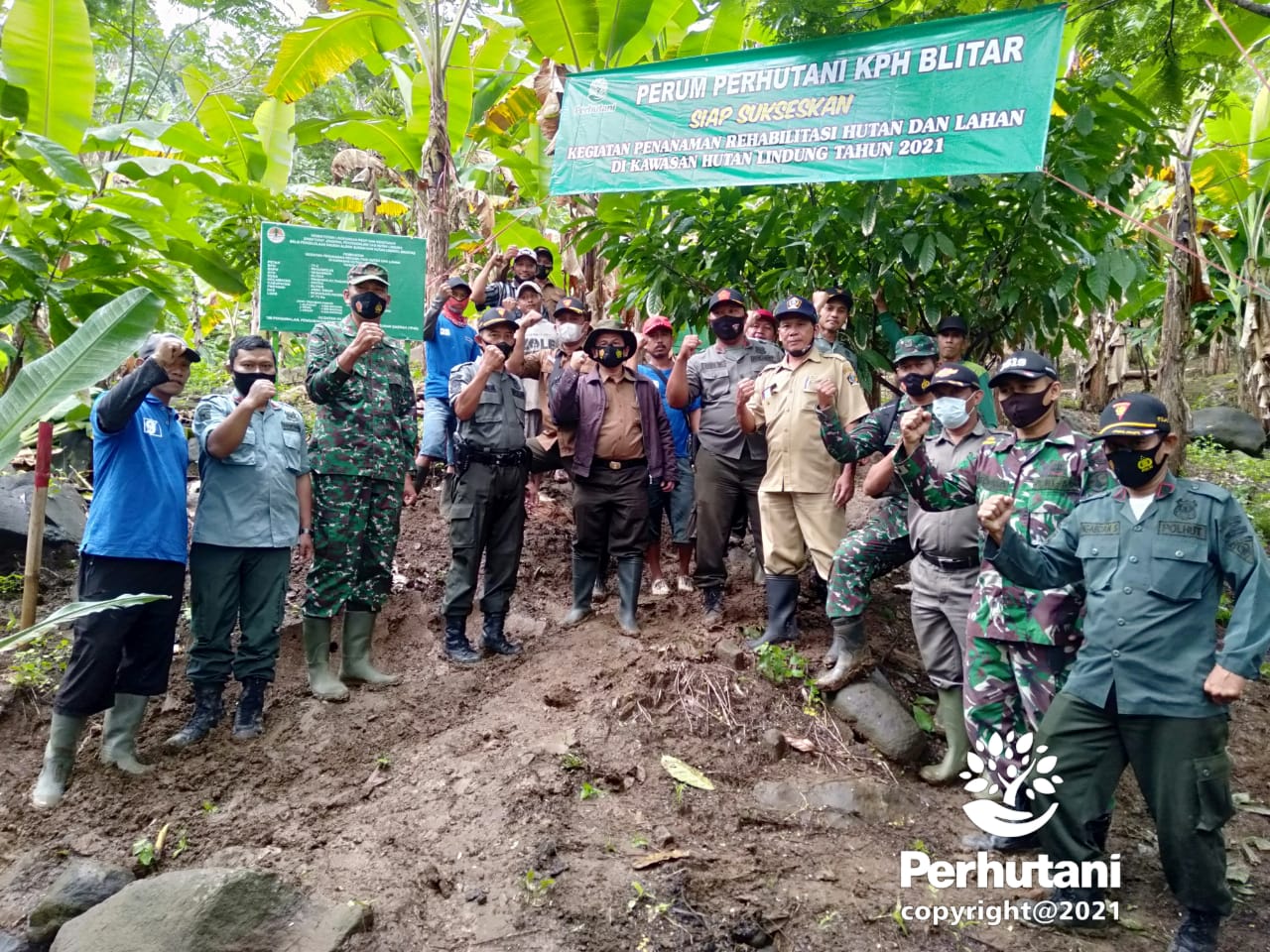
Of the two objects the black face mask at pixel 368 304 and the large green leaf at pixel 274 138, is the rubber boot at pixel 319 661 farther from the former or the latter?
the large green leaf at pixel 274 138

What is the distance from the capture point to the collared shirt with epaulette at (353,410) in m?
4.45

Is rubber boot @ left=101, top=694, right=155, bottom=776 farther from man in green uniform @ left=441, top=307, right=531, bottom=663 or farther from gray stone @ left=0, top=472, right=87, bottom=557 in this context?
gray stone @ left=0, top=472, right=87, bottom=557

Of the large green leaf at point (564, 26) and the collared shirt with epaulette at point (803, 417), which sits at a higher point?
the large green leaf at point (564, 26)

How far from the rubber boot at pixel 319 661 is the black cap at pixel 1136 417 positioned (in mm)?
3815

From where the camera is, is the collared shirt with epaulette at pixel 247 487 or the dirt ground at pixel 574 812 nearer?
the dirt ground at pixel 574 812

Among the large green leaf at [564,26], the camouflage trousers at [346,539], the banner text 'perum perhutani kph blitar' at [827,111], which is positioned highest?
the large green leaf at [564,26]

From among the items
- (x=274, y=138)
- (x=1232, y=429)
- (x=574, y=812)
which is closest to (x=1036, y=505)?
(x=574, y=812)

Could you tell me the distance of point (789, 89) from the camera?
14.7 feet

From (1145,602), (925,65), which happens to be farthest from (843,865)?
(925,65)

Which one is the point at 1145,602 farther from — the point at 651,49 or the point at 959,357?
the point at 651,49

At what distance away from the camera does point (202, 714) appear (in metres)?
4.20

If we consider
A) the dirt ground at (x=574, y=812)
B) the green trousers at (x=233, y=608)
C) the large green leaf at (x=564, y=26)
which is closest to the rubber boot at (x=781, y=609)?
the dirt ground at (x=574, y=812)

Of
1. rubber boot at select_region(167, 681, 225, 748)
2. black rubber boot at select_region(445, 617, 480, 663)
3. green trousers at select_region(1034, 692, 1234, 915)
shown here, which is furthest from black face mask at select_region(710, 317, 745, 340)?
rubber boot at select_region(167, 681, 225, 748)

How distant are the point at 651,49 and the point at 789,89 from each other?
3356mm
